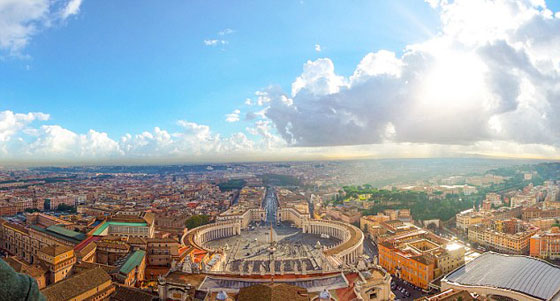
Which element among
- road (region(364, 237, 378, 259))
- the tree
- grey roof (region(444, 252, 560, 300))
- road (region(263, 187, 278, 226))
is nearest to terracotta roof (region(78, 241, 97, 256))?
the tree

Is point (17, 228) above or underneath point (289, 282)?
underneath

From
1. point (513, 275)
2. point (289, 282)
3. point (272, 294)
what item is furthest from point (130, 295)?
point (513, 275)

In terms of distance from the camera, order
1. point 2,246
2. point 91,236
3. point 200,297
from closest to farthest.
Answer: point 200,297 < point 91,236 < point 2,246

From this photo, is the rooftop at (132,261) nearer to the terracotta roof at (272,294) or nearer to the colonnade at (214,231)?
the colonnade at (214,231)

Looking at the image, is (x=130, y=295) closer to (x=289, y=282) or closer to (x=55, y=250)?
(x=55, y=250)

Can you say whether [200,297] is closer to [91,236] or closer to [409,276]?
[409,276]

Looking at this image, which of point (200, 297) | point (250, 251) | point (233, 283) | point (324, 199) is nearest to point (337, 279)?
point (233, 283)

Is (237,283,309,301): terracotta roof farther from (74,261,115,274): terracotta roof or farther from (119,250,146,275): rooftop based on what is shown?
(74,261,115,274): terracotta roof
